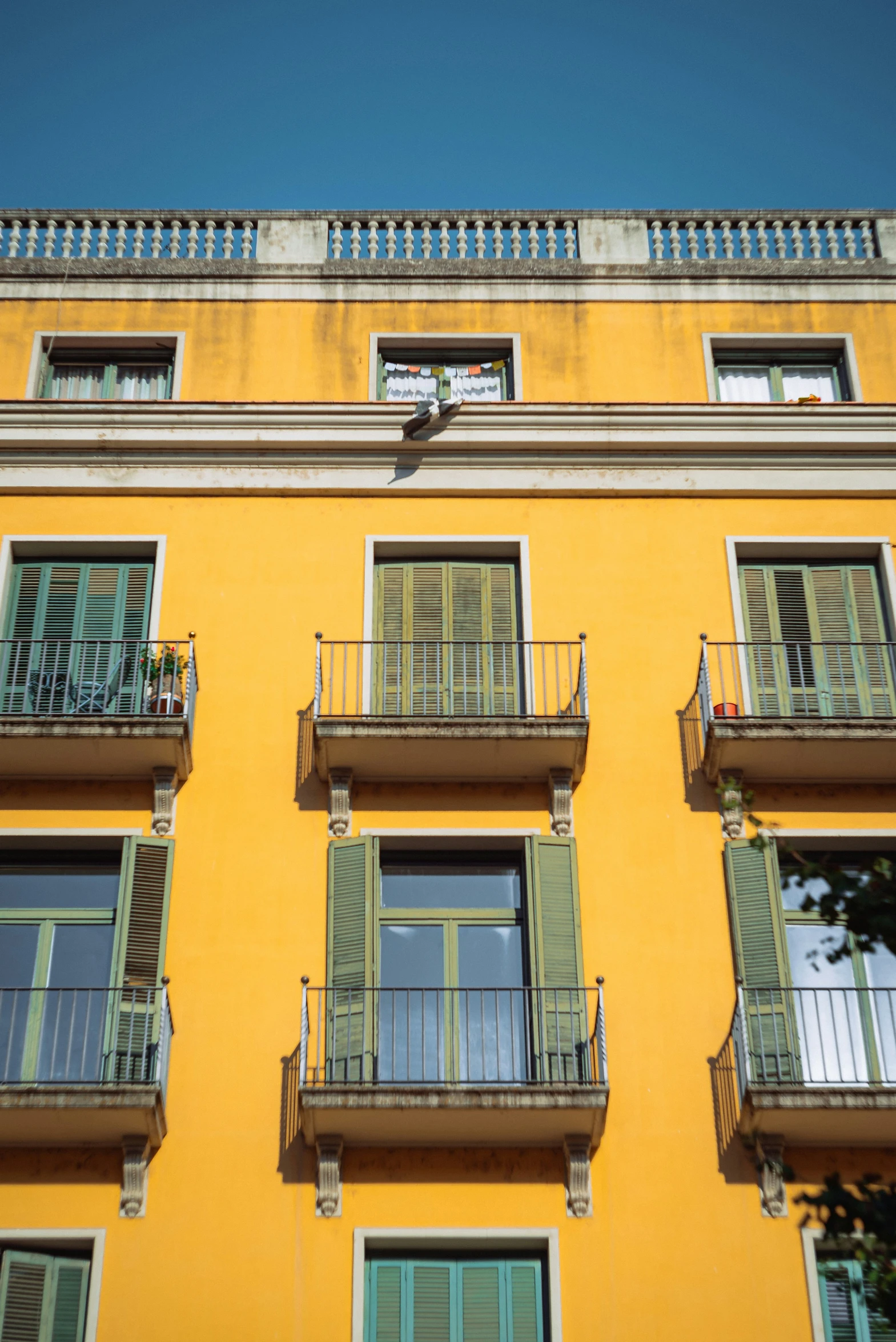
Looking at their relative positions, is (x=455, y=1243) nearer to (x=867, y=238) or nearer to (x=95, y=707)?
(x=95, y=707)

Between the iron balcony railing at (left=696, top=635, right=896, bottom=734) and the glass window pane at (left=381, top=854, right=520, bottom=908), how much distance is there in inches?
101

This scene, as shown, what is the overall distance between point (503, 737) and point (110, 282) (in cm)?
771

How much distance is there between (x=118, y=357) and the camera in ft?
66.7

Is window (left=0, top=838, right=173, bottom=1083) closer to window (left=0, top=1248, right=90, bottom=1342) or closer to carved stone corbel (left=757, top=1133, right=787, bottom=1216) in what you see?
window (left=0, top=1248, right=90, bottom=1342)

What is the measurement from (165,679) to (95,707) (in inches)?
30.1

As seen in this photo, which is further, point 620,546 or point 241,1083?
point 620,546

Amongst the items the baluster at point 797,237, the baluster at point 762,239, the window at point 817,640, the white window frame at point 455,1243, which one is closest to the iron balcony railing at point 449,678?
the window at point 817,640

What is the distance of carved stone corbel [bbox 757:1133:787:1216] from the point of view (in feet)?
49.6

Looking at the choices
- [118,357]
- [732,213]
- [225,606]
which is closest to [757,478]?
[732,213]

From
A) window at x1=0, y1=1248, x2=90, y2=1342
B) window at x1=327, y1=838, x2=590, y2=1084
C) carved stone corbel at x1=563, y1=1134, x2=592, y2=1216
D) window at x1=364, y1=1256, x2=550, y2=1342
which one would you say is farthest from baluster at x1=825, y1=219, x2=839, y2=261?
window at x1=0, y1=1248, x2=90, y2=1342

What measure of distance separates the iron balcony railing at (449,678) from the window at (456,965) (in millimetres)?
1538

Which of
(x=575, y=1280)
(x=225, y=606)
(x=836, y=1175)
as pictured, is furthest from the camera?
(x=225, y=606)

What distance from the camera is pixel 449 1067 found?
15.6 m

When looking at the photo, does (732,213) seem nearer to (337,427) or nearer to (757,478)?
(757,478)
